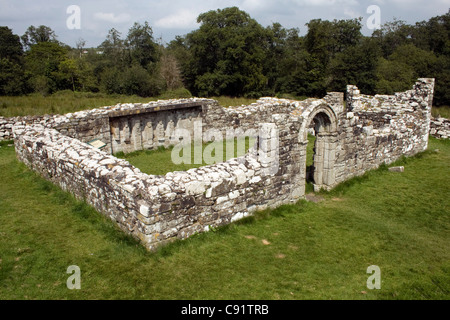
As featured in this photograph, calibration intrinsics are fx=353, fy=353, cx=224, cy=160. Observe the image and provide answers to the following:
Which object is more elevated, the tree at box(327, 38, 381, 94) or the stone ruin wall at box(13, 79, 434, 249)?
the tree at box(327, 38, 381, 94)

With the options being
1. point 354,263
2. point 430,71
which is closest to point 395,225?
point 354,263

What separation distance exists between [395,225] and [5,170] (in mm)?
11442

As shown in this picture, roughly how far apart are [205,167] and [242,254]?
6.89 feet

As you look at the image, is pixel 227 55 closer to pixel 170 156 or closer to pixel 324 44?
pixel 324 44

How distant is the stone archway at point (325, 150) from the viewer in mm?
10508

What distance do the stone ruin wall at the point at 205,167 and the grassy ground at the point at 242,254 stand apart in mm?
391

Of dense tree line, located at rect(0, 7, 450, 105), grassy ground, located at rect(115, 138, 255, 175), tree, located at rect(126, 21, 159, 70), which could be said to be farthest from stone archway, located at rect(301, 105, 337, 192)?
tree, located at rect(126, 21, 159, 70)

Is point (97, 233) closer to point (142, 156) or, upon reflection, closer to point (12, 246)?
point (12, 246)

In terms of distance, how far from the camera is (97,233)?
7.26 m

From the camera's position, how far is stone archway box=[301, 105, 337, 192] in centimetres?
1051

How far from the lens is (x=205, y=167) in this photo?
7.82 meters

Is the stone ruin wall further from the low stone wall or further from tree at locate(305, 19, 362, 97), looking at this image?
tree at locate(305, 19, 362, 97)

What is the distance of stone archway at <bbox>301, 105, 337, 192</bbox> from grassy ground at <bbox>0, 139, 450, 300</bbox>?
3.67 feet

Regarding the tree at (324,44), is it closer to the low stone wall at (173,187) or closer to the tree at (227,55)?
the tree at (227,55)
